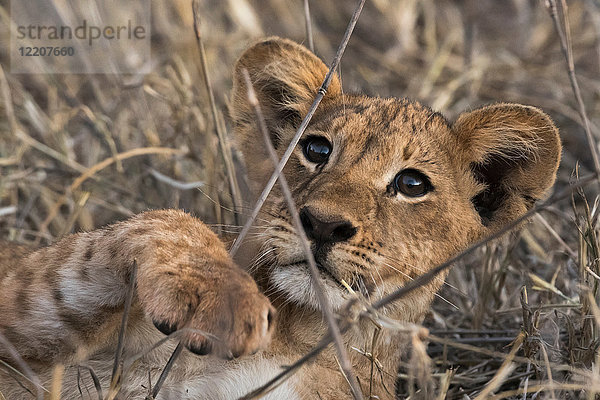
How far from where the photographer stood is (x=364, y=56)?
28.9 ft

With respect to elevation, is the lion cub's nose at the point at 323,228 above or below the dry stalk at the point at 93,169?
above

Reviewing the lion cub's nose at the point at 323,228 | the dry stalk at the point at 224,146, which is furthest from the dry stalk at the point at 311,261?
the dry stalk at the point at 224,146

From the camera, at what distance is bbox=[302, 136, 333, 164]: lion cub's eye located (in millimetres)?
4074

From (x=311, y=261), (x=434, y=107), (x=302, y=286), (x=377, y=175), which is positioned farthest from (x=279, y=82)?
(x=434, y=107)

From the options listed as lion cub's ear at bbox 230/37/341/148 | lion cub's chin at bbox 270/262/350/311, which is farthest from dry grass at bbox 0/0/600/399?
lion cub's chin at bbox 270/262/350/311

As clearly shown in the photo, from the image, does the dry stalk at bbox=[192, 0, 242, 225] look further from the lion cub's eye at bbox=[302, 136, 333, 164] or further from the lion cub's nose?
the lion cub's nose

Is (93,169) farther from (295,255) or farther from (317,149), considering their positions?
(295,255)

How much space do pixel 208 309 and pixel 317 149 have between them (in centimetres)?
155

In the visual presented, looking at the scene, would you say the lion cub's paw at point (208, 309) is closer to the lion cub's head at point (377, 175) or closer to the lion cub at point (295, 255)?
the lion cub at point (295, 255)

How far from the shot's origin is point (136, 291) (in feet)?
10.5

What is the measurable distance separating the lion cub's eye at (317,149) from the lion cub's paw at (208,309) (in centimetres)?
128

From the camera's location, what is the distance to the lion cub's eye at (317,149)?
160 inches

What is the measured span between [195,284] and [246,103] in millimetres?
1853

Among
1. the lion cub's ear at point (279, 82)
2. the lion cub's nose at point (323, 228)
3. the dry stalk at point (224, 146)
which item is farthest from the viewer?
the dry stalk at point (224, 146)
